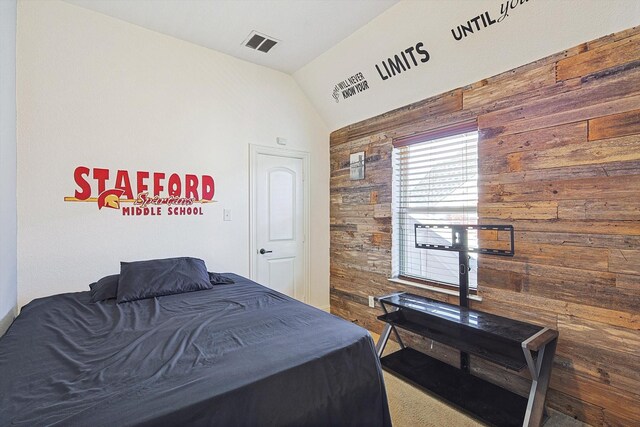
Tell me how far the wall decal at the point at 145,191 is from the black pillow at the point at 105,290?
673 millimetres

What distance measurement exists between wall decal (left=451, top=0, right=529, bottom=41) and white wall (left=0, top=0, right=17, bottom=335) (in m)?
2.98

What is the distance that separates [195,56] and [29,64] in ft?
4.30

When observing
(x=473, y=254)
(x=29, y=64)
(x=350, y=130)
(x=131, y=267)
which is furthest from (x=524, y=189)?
(x=29, y=64)

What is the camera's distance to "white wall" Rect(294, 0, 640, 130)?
76.2 inches

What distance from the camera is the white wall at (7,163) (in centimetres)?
187

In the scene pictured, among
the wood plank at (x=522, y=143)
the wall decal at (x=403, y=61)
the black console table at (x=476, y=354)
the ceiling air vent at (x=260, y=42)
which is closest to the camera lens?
the black console table at (x=476, y=354)

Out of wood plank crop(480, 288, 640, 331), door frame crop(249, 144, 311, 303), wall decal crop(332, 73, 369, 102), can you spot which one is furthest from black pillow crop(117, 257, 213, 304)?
wall decal crop(332, 73, 369, 102)

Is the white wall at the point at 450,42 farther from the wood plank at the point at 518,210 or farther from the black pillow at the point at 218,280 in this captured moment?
the black pillow at the point at 218,280

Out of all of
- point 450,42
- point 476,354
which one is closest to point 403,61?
point 450,42

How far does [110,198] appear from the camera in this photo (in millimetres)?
2734

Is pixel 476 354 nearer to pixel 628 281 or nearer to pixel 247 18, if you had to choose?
pixel 628 281

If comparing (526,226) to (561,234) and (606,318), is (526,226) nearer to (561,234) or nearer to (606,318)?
(561,234)

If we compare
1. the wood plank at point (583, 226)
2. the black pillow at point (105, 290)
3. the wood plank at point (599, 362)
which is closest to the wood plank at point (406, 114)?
the wood plank at point (583, 226)

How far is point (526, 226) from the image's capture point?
7.45ft
